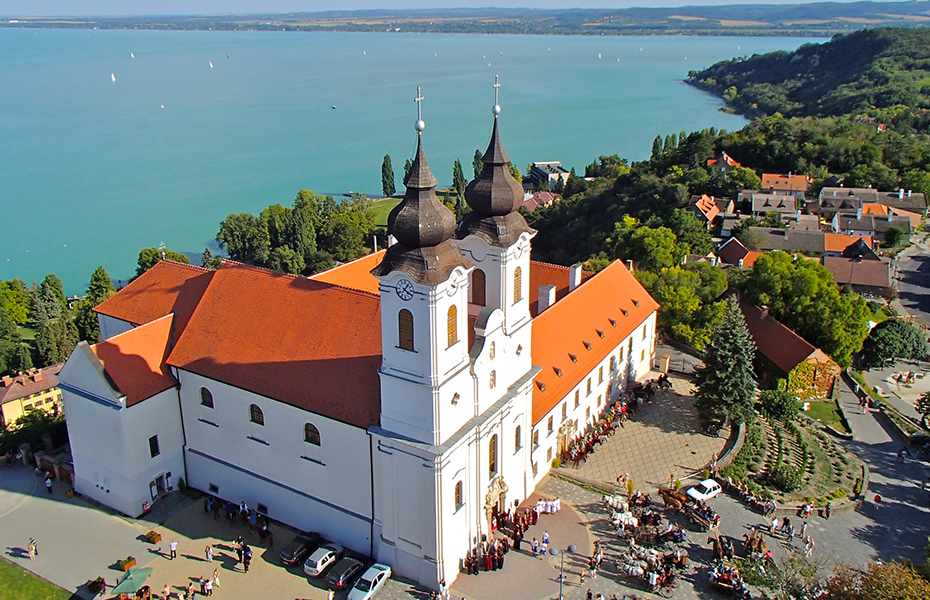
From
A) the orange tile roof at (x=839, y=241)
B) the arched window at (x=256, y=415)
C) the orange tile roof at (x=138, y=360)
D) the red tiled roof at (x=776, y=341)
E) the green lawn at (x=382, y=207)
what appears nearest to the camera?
the arched window at (x=256, y=415)

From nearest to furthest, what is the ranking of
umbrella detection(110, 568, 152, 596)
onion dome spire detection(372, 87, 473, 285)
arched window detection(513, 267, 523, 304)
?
onion dome spire detection(372, 87, 473, 285)
umbrella detection(110, 568, 152, 596)
arched window detection(513, 267, 523, 304)

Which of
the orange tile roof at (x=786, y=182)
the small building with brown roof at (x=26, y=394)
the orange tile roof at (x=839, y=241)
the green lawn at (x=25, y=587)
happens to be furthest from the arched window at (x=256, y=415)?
the orange tile roof at (x=786, y=182)

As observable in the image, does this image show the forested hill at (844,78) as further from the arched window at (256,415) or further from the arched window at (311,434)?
the arched window at (256,415)

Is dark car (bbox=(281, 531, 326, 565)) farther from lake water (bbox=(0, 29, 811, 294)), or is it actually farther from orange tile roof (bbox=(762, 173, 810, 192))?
lake water (bbox=(0, 29, 811, 294))

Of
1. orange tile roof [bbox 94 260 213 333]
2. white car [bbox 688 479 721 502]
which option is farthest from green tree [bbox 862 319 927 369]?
orange tile roof [bbox 94 260 213 333]

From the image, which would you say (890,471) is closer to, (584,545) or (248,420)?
(584,545)

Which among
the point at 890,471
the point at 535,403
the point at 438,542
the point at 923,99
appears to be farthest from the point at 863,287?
the point at 923,99
